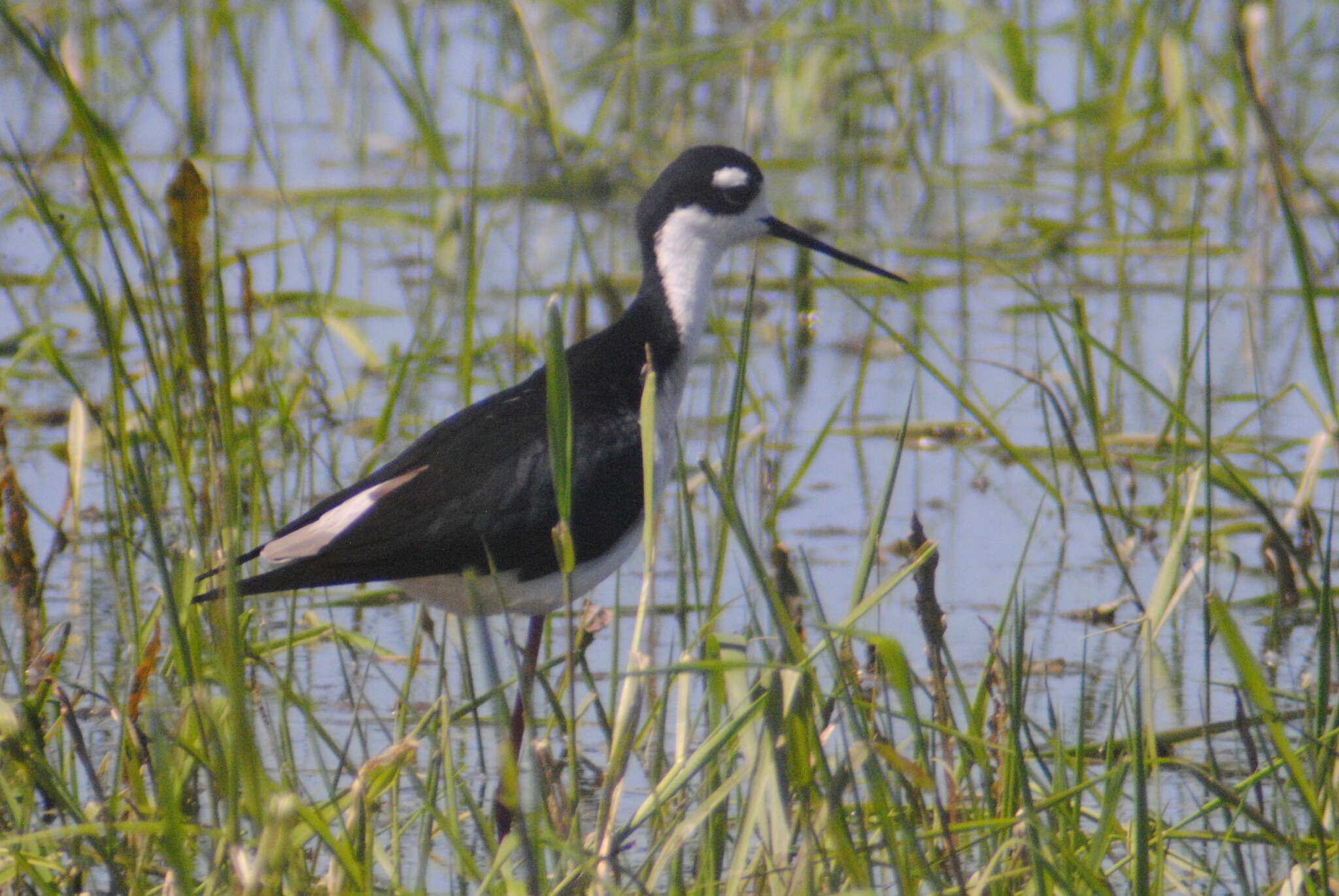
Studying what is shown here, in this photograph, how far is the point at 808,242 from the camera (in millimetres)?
3617

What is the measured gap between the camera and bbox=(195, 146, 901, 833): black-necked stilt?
2648 mm

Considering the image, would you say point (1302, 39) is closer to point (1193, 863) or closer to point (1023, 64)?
point (1023, 64)

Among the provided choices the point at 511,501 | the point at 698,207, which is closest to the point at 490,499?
the point at 511,501

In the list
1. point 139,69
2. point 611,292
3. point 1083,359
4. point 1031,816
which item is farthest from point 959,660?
point 139,69

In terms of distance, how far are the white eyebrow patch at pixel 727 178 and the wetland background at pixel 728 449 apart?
28cm

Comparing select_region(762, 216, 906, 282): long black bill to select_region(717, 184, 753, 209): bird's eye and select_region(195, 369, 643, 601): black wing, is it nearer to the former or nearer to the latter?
select_region(717, 184, 753, 209): bird's eye

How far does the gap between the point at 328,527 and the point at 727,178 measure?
107 cm

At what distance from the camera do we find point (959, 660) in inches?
129

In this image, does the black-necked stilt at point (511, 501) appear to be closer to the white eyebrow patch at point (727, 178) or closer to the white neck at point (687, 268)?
the white neck at point (687, 268)

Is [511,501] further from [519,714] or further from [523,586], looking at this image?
[519,714]

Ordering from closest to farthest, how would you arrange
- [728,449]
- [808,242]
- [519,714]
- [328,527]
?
1. [728,449]
2. [328,527]
3. [519,714]
4. [808,242]

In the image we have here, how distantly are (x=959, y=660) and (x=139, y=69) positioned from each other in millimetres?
4312

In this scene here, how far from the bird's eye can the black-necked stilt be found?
0.74 feet

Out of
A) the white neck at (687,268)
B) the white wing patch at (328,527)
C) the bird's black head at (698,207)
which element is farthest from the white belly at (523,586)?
the bird's black head at (698,207)
